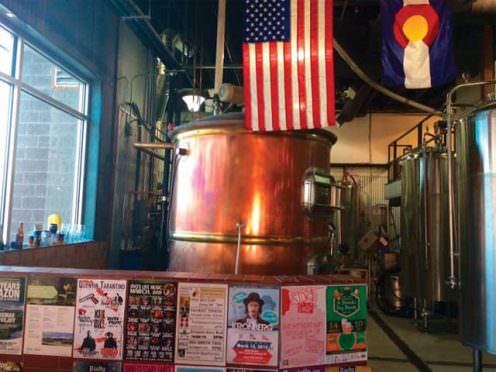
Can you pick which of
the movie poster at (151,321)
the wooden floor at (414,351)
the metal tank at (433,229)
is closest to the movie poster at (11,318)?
the movie poster at (151,321)

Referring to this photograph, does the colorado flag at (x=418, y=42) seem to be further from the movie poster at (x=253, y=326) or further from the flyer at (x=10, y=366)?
the flyer at (x=10, y=366)

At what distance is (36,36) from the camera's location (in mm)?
4211

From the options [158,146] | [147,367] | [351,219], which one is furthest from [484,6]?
[351,219]

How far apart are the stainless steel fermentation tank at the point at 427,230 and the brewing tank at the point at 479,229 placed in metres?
2.54

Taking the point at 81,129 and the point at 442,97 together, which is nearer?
the point at 81,129

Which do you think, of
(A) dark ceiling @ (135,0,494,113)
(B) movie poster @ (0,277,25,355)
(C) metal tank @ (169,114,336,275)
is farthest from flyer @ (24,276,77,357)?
(A) dark ceiling @ (135,0,494,113)

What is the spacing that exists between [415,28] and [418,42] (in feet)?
0.55

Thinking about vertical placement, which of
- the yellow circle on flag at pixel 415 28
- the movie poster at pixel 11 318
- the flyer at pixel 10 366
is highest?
the yellow circle on flag at pixel 415 28

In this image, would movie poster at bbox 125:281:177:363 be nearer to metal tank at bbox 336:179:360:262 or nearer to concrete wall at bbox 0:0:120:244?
concrete wall at bbox 0:0:120:244

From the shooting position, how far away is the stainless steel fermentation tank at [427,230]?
20.6 feet

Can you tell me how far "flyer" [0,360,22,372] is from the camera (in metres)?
2.15

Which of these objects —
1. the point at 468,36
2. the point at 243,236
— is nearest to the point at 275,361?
the point at 243,236

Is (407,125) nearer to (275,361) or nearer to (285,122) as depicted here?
(285,122)

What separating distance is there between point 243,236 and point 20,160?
253cm
